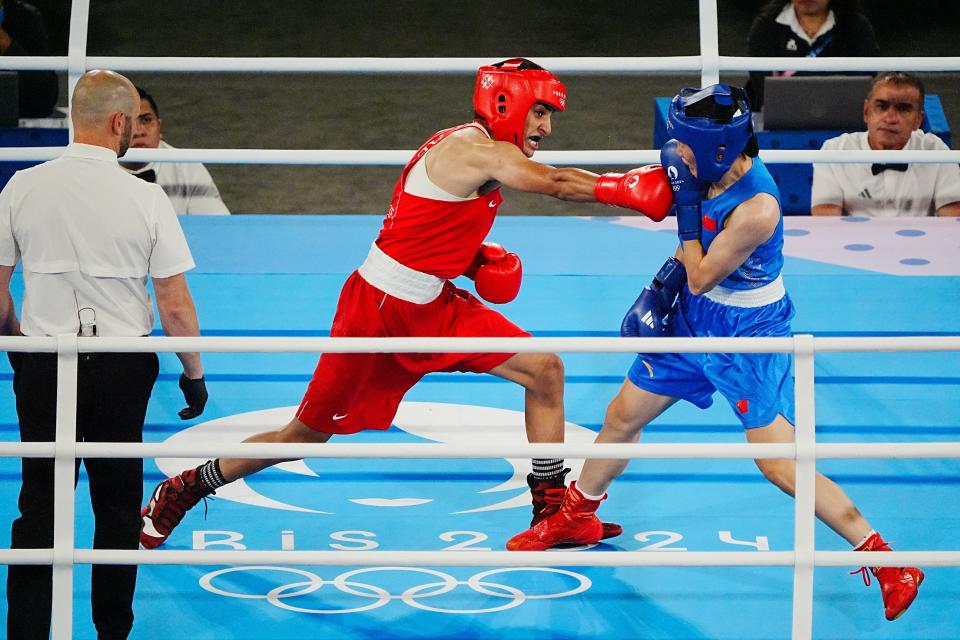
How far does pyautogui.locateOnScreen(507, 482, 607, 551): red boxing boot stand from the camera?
3.65 m

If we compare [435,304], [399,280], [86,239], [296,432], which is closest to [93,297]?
[86,239]

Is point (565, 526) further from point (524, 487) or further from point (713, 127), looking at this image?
point (713, 127)

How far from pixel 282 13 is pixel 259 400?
9.56m

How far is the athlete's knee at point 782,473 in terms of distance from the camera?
10.9 ft

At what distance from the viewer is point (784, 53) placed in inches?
273

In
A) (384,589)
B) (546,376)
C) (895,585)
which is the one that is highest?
(546,376)

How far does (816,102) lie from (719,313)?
307cm

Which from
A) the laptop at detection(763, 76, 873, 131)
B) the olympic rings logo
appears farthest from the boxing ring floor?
the laptop at detection(763, 76, 873, 131)

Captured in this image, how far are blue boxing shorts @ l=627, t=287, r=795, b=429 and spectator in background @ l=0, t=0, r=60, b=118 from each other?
14.8 feet

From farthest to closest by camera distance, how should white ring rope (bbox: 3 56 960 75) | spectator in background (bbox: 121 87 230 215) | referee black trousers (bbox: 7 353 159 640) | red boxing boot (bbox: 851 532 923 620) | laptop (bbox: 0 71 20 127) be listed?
1. laptop (bbox: 0 71 20 127)
2. spectator in background (bbox: 121 87 230 215)
3. white ring rope (bbox: 3 56 960 75)
4. red boxing boot (bbox: 851 532 923 620)
5. referee black trousers (bbox: 7 353 159 640)

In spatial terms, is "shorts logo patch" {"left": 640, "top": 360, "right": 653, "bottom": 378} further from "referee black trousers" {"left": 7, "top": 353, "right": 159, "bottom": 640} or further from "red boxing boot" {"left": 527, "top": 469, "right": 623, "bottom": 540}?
"referee black trousers" {"left": 7, "top": 353, "right": 159, "bottom": 640}

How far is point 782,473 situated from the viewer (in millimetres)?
3340

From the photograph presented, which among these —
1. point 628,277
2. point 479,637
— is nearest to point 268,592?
point 479,637

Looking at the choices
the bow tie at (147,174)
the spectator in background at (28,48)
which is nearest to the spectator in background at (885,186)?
the bow tie at (147,174)
